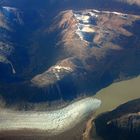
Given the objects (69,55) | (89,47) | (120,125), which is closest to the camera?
(120,125)

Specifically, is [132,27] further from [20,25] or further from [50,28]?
[20,25]

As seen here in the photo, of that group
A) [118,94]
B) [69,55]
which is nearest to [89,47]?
[69,55]

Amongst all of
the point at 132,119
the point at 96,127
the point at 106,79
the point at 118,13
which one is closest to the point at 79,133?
the point at 96,127

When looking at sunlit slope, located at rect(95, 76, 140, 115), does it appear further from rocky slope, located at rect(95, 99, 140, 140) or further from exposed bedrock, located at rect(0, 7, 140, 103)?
rocky slope, located at rect(95, 99, 140, 140)

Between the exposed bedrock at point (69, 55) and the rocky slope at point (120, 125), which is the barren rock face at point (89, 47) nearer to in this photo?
the exposed bedrock at point (69, 55)

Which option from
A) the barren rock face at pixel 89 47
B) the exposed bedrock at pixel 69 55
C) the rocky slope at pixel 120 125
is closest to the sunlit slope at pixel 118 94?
the exposed bedrock at pixel 69 55

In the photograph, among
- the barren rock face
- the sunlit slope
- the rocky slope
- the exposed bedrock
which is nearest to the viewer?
the rocky slope

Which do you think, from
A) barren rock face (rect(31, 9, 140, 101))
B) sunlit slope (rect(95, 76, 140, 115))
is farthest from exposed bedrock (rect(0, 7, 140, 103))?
sunlit slope (rect(95, 76, 140, 115))

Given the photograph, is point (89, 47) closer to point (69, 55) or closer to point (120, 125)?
point (69, 55)

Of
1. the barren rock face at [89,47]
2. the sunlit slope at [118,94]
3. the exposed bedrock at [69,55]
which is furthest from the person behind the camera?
A: the barren rock face at [89,47]
